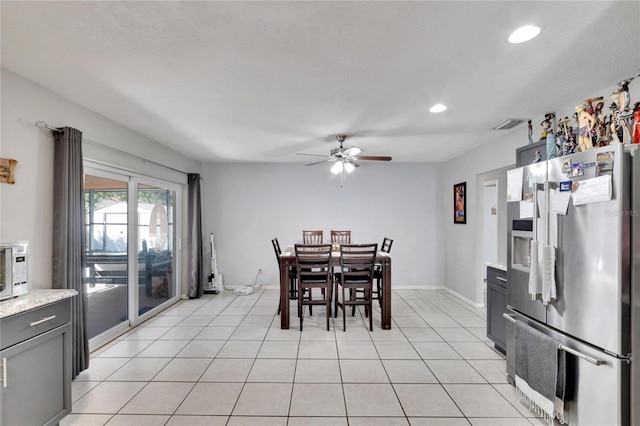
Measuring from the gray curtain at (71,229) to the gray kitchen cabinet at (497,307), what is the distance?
156 inches

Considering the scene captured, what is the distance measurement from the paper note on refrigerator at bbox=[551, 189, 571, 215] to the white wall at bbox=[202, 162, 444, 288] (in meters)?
3.95

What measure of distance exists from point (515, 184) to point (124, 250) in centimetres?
433

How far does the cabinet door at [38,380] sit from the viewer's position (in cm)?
164

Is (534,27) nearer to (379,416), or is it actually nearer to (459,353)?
(379,416)

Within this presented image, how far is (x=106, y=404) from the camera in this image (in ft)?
7.42

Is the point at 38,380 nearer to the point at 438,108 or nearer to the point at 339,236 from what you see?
the point at 438,108

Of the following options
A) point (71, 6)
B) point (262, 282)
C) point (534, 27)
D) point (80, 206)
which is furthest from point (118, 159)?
point (534, 27)

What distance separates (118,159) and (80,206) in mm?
924

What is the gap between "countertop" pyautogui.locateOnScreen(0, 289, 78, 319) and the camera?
1.68m

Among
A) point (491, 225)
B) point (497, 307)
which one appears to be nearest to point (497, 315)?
point (497, 307)

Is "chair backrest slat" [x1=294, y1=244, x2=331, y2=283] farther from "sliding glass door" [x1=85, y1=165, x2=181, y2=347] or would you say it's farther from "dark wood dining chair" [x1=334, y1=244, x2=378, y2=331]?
"sliding glass door" [x1=85, y1=165, x2=181, y2=347]

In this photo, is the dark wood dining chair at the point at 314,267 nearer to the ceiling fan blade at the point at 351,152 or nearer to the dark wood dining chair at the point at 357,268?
the dark wood dining chair at the point at 357,268

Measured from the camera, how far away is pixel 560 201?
73.9 inches

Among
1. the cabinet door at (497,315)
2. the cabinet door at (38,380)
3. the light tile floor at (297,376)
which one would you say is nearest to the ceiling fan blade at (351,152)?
the cabinet door at (497,315)
